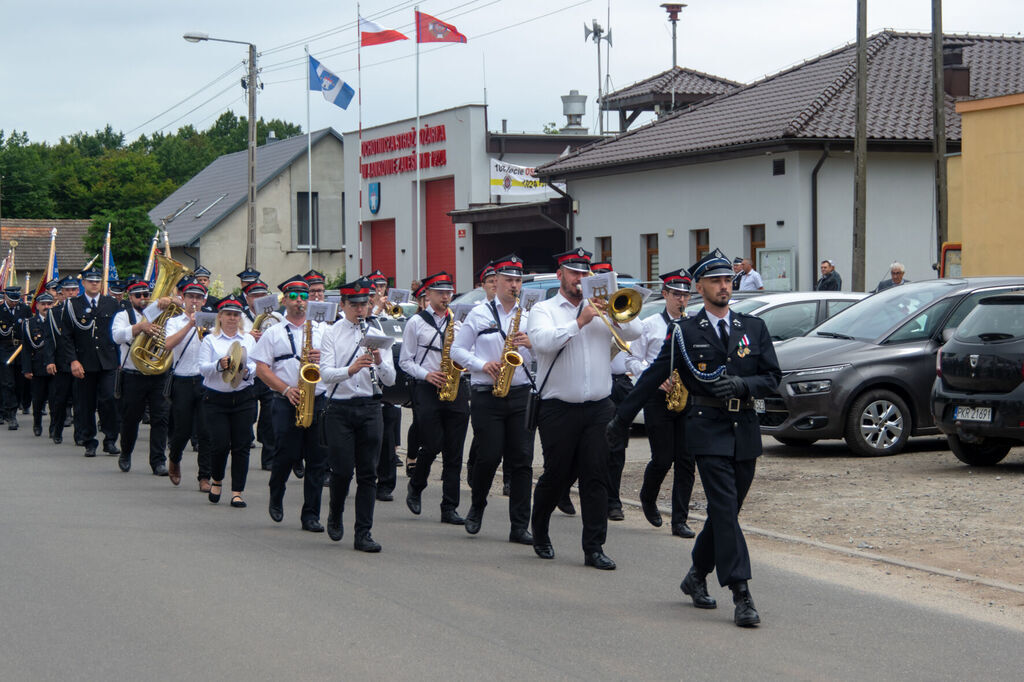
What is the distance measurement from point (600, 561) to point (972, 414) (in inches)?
197

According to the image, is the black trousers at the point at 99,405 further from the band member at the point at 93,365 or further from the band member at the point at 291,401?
the band member at the point at 291,401

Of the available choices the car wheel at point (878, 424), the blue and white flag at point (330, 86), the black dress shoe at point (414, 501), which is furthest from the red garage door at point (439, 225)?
the black dress shoe at point (414, 501)

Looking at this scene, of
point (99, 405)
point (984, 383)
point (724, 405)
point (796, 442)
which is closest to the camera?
point (724, 405)

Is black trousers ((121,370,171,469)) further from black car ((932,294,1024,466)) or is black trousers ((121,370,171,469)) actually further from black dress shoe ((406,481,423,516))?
black car ((932,294,1024,466))

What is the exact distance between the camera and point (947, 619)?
7676 millimetres

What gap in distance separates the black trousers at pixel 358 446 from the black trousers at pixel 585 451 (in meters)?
1.33

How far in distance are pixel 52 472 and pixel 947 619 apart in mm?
10097

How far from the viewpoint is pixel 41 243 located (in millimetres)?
73438

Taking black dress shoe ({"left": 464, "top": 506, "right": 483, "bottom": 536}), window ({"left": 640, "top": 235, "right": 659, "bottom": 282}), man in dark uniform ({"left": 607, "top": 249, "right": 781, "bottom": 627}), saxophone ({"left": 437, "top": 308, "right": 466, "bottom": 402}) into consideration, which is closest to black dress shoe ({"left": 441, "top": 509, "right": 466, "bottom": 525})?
black dress shoe ({"left": 464, "top": 506, "right": 483, "bottom": 536})

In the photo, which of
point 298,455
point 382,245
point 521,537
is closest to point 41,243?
point 382,245

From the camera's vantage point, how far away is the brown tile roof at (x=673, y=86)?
43.1 meters

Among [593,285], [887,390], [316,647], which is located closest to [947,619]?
[593,285]

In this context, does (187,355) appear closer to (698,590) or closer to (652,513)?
(652,513)

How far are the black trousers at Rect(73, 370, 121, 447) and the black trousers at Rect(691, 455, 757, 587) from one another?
10.6 m
